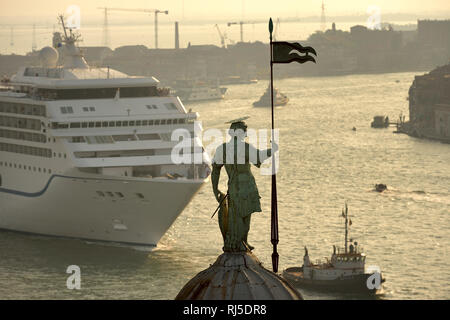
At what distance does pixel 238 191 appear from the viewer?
762 centimetres

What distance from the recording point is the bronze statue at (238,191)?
7.51m

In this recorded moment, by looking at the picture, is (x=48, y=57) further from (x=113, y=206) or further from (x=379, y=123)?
(x=379, y=123)

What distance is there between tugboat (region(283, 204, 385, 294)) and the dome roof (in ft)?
86.4

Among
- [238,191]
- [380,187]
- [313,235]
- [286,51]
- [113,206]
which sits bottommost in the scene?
[313,235]

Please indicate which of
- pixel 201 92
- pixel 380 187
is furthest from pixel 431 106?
pixel 201 92

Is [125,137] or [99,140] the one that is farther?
[125,137]

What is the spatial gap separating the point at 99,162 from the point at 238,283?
28.9 metres

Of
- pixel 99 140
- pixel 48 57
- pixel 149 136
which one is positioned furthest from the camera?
pixel 48 57

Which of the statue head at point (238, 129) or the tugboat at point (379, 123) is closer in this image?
the statue head at point (238, 129)

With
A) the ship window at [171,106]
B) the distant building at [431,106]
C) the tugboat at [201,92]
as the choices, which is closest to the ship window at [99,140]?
the ship window at [171,106]

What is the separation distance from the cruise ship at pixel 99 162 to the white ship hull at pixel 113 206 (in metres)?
0.03

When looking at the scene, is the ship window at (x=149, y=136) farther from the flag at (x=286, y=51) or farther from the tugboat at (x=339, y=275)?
the flag at (x=286, y=51)
